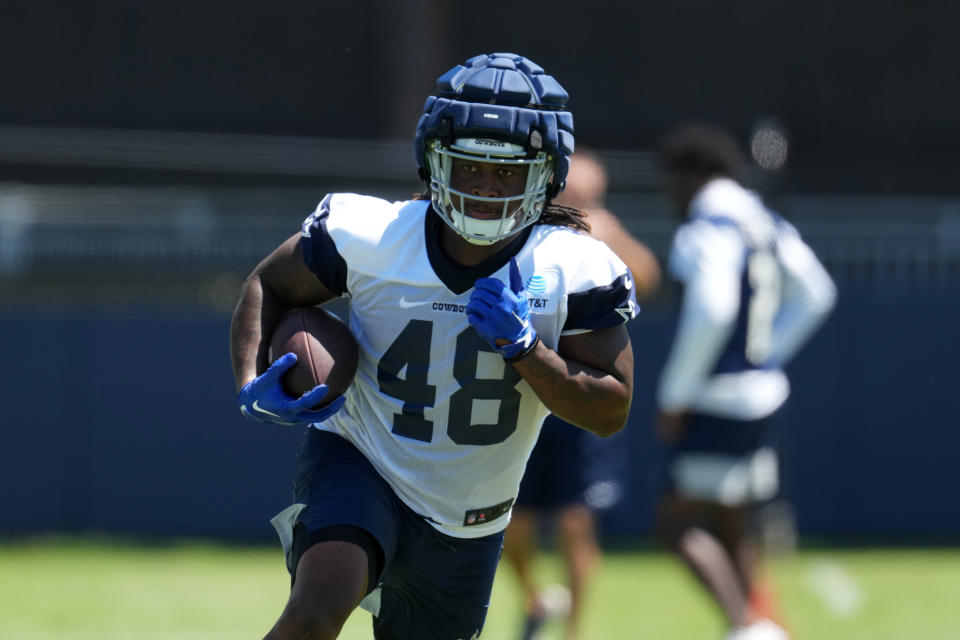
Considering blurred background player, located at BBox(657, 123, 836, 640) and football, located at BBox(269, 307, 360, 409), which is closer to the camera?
football, located at BBox(269, 307, 360, 409)

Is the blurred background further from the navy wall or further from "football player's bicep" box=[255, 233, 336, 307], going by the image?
"football player's bicep" box=[255, 233, 336, 307]

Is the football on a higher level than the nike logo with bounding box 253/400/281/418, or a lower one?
higher

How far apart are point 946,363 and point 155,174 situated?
7979 mm

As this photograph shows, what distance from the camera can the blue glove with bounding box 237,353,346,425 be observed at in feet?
11.9

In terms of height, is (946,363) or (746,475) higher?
(746,475)

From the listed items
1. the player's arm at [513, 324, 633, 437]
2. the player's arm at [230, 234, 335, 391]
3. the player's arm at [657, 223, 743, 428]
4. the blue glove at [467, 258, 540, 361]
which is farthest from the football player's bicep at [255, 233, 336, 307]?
the player's arm at [657, 223, 743, 428]

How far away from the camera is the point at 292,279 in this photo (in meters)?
3.94

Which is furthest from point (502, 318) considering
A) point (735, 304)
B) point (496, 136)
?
point (735, 304)

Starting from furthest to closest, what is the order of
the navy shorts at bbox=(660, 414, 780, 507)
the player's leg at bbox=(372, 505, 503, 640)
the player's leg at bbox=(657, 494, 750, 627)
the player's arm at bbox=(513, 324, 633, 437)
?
the navy shorts at bbox=(660, 414, 780, 507) → the player's leg at bbox=(657, 494, 750, 627) → the player's leg at bbox=(372, 505, 503, 640) → the player's arm at bbox=(513, 324, 633, 437)

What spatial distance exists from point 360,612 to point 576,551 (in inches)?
71.5

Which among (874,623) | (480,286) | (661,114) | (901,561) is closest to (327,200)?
(480,286)

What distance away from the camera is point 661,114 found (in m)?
18.0

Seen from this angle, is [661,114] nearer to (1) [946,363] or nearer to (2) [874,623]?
(1) [946,363]

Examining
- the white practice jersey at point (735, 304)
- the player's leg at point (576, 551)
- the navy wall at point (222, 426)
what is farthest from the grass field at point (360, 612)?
the white practice jersey at point (735, 304)
